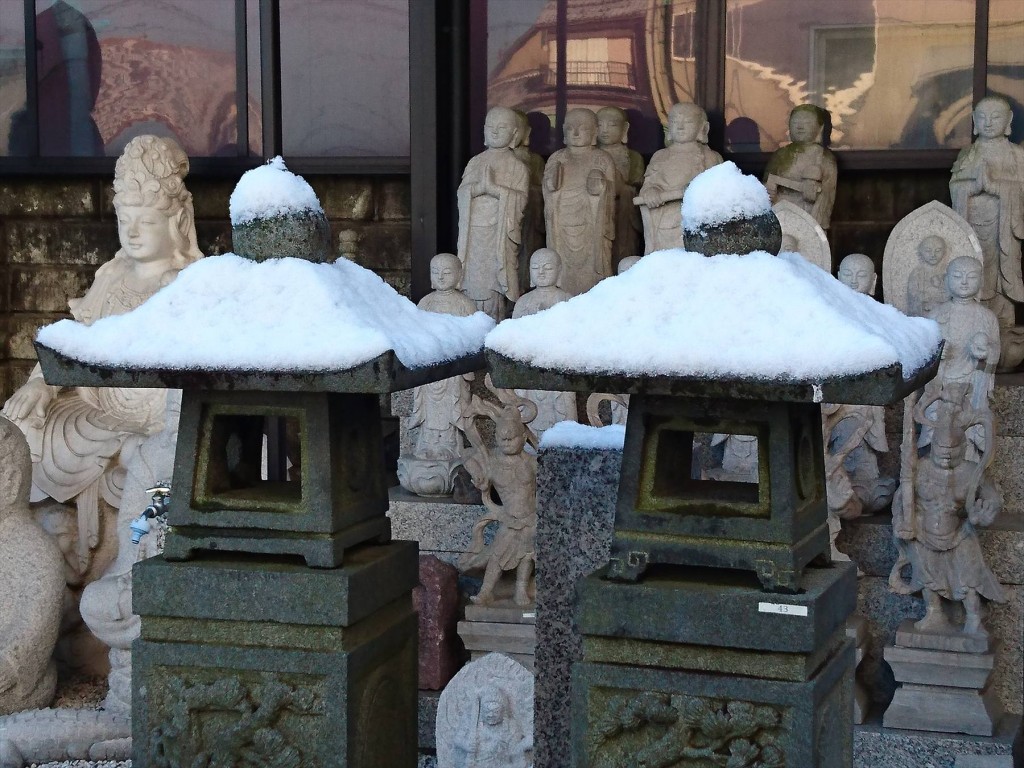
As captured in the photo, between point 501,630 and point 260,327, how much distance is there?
2.92 meters

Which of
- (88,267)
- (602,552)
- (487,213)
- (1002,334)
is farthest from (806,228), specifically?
(88,267)

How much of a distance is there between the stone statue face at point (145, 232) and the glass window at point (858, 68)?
360 centimetres

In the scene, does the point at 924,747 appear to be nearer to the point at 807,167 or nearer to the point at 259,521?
the point at 259,521

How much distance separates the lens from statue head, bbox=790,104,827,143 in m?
7.78

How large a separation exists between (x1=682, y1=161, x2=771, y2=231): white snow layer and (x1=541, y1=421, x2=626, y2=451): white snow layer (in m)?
0.86

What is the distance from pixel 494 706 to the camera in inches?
182

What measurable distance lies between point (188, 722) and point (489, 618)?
259cm

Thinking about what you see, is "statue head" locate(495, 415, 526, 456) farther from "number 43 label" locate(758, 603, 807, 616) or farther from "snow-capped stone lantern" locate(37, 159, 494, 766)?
"number 43 label" locate(758, 603, 807, 616)

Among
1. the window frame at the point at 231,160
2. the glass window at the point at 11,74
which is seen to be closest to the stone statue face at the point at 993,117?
the window frame at the point at 231,160

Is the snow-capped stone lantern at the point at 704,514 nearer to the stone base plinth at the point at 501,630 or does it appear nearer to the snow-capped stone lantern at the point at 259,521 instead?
the snow-capped stone lantern at the point at 259,521

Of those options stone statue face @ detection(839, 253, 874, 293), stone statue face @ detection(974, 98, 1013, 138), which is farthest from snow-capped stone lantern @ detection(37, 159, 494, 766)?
stone statue face @ detection(974, 98, 1013, 138)

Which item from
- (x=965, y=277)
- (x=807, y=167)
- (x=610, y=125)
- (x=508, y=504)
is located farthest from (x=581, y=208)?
(x=508, y=504)

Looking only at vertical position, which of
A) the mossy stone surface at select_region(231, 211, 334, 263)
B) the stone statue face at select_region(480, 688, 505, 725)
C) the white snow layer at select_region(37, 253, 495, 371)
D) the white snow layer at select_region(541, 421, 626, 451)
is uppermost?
the mossy stone surface at select_region(231, 211, 334, 263)

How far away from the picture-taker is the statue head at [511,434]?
19.0ft
